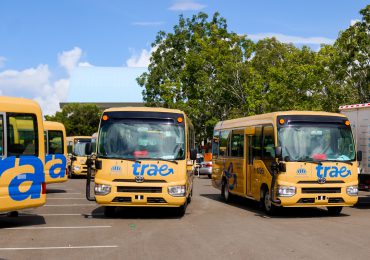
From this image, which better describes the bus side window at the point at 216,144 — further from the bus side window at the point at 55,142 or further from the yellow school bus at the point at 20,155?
the yellow school bus at the point at 20,155

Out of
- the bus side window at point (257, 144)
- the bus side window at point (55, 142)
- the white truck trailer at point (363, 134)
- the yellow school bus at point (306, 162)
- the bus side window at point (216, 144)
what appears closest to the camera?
the yellow school bus at point (306, 162)

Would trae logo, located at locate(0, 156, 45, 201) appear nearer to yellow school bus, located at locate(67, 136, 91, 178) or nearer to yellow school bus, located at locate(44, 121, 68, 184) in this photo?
yellow school bus, located at locate(44, 121, 68, 184)

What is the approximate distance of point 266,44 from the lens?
6931 cm

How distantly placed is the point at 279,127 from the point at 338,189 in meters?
2.06

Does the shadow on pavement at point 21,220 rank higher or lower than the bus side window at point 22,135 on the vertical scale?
lower

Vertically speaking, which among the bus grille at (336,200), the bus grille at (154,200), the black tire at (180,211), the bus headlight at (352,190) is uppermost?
the bus headlight at (352,190)

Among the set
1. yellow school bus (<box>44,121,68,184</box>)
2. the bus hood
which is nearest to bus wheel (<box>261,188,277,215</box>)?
the bus hood

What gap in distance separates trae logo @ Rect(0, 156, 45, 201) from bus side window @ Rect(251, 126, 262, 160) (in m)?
6.00

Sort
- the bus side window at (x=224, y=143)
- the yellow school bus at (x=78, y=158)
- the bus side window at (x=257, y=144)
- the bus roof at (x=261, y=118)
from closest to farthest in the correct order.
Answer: the bus roof at (x=261, y=118) → the bus side window at (x=257, y=144) → the bus side window at (x=224, y=143) → the yellow school bus at (x=78, y=158)

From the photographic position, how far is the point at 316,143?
15.2m

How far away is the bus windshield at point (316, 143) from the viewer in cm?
1502

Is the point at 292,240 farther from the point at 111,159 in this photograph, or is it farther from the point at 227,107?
the point at 227,107

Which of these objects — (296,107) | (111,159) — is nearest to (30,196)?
(111,159)

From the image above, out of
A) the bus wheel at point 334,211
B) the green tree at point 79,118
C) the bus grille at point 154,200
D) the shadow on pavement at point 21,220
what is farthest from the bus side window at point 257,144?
the green tree at point 79,118
